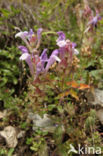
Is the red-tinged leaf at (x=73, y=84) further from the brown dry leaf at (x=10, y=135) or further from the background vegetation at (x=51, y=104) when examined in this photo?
the brown dry leaf at (x=10, y=135)

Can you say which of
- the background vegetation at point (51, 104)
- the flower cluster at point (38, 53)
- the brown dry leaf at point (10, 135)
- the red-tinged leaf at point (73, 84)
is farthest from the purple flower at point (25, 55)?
the brown dry leaf at point (10, 135)

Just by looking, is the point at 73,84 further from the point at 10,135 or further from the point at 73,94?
the point at 10,135

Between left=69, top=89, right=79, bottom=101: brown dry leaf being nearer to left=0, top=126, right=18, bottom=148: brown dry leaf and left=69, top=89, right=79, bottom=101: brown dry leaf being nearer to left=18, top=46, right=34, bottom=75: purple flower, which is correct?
left=18, top=46, right=34, bottom=75: purple flower

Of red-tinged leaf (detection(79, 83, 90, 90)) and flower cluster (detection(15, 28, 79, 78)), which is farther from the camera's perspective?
red-tinged leaf (detection(79, 83, 90, 90))

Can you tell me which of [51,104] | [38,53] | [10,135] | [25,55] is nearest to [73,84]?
[51,104]

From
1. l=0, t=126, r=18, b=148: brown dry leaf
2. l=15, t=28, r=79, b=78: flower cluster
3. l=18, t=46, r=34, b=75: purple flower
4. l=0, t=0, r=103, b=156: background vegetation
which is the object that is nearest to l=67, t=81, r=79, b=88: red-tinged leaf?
l=0, t=0, r=103, b=156: background vegetation

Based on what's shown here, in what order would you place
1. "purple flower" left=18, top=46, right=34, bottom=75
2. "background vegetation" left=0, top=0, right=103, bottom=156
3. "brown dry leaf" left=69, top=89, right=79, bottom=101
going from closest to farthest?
"purple flower" left=18, top=46, right=34, bottom=75, "background vegetation" left=0, top=0, right=103, bottom=156, "brown dry leaf" left=69, top=89, right=79, bottom=101

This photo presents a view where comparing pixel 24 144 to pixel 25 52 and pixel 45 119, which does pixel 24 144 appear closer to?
pixel 45 119

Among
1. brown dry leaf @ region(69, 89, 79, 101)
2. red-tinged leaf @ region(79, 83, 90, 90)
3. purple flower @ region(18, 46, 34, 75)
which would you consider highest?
purple flower @ region(18, 46, 34, 75)

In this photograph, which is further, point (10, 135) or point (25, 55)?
point (10, 135)
